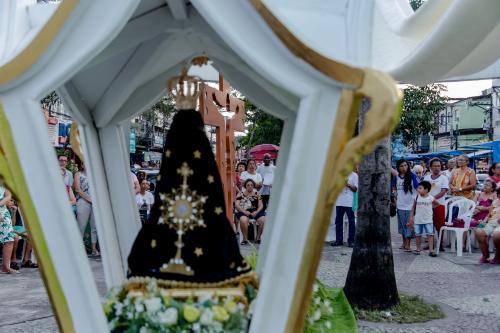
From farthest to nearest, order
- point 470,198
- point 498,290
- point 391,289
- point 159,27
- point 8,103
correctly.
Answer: point 470,198 → point 498,290 → point 391,289 → point 159,27 → point 8,103

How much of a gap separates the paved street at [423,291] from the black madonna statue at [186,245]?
2.46 m

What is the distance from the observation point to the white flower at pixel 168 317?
9.35 ft

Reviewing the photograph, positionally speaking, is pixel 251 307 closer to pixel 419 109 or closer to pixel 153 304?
pixel 153 304

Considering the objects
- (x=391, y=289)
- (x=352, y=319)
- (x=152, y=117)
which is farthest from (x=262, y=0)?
(x=152, y=117)

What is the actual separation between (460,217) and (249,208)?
372 cm

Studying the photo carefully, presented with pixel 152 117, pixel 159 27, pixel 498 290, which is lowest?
pixel 498 290

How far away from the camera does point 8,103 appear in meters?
2.66

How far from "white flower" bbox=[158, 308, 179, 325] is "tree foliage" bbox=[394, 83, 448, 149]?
16.7 meters

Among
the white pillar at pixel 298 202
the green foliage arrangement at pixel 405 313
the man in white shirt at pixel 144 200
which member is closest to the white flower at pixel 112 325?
the white pillar at pixel 298 202

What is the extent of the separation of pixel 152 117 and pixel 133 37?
20.7m

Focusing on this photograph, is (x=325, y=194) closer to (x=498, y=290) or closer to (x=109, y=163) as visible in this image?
(x=109, y=163)

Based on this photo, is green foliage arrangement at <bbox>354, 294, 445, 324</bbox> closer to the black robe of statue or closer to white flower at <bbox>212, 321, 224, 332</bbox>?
the black robe of statue

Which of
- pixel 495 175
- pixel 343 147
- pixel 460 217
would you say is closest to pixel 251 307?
pixel 343 147

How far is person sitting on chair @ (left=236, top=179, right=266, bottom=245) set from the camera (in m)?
9.84
